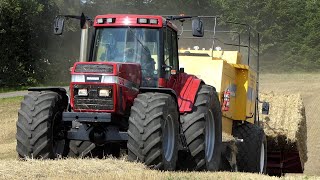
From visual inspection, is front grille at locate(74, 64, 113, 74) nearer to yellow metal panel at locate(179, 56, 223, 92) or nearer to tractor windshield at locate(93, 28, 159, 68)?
tractor windshield at locate(93, 28, 159, 68)

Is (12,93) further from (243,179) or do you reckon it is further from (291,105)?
(243,179)

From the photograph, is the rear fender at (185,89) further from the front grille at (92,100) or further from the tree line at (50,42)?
the tree line at (50,42)

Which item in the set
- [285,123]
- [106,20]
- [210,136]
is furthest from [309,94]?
[106,20]

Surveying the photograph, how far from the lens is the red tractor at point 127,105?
9.88 metres

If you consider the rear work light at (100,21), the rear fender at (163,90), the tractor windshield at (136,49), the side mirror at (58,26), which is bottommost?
the rear fender at (163,90)

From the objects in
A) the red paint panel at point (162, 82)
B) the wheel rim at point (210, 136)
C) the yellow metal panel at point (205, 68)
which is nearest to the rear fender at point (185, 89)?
the red paint panel at point (162, 82)

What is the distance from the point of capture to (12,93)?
116ft

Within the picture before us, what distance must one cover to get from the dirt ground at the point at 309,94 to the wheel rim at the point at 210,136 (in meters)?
9.85

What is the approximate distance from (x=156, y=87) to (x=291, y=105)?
8.16m

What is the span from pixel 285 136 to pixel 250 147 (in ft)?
6.84

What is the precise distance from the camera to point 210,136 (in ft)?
39.1

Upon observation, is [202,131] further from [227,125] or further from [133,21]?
[227,125]

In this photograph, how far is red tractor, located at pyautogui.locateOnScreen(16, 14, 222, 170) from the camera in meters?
9.88

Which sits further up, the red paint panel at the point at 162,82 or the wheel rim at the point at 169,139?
the red paint panel at the point at 162,82
